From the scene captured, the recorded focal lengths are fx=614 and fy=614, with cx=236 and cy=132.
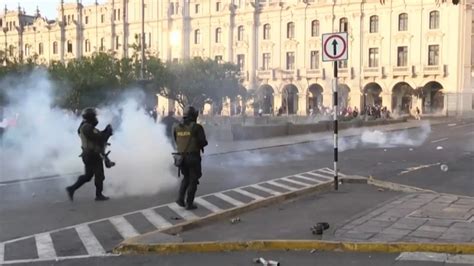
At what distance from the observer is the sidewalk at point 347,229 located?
24.4 ft

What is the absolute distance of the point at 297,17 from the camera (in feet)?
250

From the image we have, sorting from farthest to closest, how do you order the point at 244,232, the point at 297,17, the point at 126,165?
the point at 297,17 → the point at 126,165 → the point at 244,232

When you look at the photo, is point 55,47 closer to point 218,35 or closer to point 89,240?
point 218,35

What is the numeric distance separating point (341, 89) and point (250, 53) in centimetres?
1441

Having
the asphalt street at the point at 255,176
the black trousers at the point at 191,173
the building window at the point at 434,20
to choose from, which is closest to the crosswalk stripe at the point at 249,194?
the asphalt street at the point at 255,176

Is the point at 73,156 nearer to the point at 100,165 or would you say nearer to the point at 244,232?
the point at 100,165

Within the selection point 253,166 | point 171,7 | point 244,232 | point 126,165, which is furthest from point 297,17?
point 244,232

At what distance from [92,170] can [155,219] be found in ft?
7.89

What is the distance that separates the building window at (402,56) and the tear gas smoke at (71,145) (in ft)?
163

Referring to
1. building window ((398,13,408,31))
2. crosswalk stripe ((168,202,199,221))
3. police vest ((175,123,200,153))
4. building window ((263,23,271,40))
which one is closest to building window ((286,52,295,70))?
building window ((263,23,271,40))

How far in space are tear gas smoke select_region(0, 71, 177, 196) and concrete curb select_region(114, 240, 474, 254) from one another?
16.7ft

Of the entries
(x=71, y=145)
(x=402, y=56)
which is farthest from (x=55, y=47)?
(x=71, y=145)

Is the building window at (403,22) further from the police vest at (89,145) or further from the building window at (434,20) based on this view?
the police vest at (89,145)

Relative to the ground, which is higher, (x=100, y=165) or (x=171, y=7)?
(x=171, y=7)
